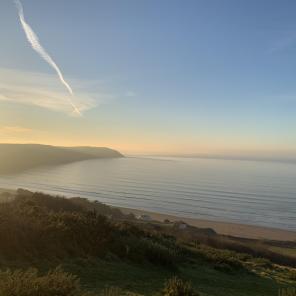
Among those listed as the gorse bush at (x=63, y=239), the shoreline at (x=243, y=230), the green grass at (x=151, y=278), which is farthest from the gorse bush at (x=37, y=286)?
the shoreline at (x=243, y=230)

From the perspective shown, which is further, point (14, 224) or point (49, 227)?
point (49, 227)

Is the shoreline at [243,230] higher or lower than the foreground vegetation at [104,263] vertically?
lower

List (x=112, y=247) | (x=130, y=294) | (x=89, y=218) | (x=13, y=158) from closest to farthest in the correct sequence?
(x=130, y=294)
(x=112, y=247)
(x=89, y=218)
(x=13, y=158)

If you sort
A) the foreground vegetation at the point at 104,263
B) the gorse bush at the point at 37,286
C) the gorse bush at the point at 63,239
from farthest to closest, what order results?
the gorse bush at the point at 63,239 < the foreground vegetation at the point at 104,263 < the gorse bush at the point at 37,286

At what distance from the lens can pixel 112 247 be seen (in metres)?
15.0

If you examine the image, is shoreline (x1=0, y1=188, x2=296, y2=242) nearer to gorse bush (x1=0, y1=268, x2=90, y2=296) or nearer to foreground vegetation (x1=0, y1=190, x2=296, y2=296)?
foreground vegetation (x1=0, y1=190, x2=296, y2=296)

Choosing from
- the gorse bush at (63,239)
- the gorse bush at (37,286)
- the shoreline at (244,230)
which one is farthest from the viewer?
the shoreline at (244,230)

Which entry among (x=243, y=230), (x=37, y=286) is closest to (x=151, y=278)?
(x=37, y=286)

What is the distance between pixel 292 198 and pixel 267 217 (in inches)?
892

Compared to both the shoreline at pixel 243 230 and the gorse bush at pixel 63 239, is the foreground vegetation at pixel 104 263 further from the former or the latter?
the shoreline at pixel 243 230

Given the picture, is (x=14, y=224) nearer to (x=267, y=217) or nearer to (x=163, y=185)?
(x=267, y=217)

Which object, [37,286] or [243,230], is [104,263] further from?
[243,230]

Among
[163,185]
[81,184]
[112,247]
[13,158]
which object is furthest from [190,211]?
[13,158]

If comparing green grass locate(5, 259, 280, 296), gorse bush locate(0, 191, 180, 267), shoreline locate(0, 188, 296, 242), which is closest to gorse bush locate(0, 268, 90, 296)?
green grass locate(5, 259, 280, 296)
